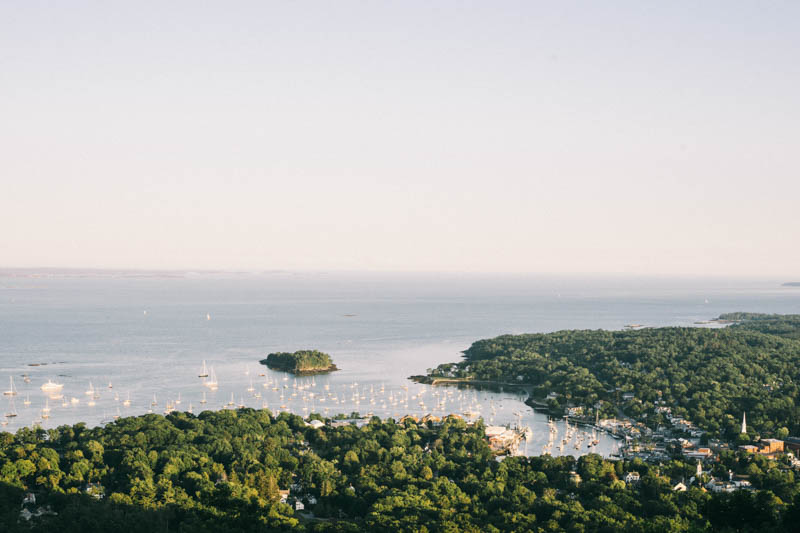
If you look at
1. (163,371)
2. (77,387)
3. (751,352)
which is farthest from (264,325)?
(751,352)

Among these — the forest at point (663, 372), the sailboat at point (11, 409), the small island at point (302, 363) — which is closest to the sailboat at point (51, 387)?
the sailboat at point (11, 409)

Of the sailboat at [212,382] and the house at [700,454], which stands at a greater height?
the sailboat at [212,382]

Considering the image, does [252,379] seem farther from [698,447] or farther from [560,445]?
[698,447]

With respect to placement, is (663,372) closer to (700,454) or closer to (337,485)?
(700,454)

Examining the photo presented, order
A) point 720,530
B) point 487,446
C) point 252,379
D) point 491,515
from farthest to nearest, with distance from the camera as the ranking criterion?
1. point 252,379
2. point 487,446
3. point 491,515
4. point 720,530

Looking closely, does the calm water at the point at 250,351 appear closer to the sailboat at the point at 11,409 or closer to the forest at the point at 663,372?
the sailboat at the point at 11,409

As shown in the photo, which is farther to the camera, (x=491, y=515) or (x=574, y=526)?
(x=491, y=515)

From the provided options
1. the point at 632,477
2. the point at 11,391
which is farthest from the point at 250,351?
the point at 632,477

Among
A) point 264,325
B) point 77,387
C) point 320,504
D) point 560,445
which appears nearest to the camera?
point 320,504
